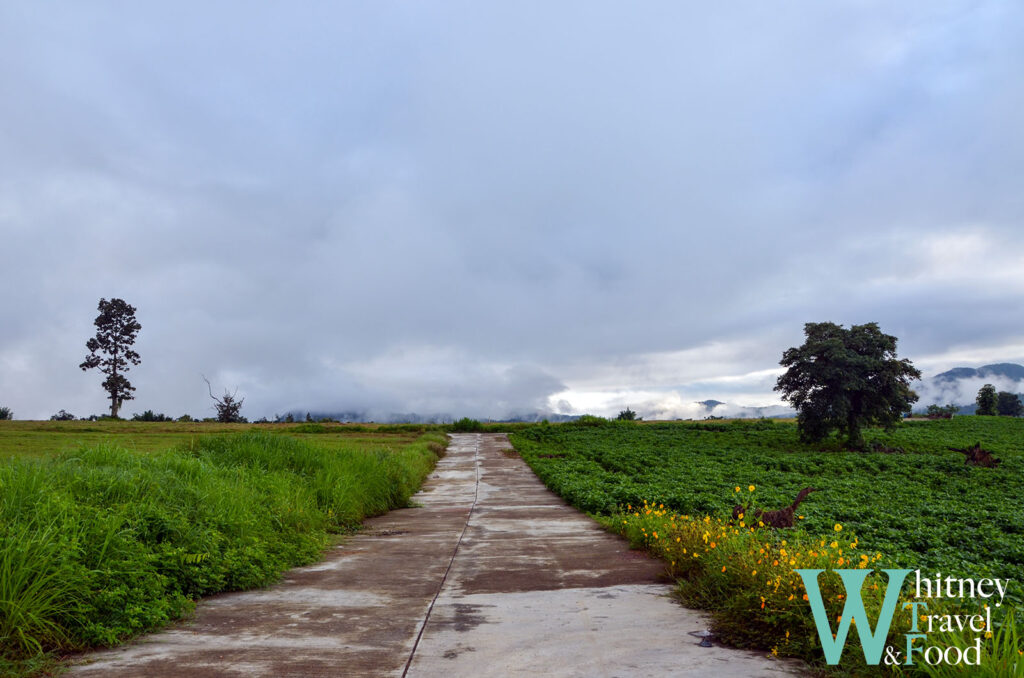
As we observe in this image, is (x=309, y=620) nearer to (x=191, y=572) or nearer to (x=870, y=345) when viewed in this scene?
(x=191, y=572)

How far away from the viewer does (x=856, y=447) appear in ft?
107

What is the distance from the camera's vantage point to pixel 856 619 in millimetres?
4121

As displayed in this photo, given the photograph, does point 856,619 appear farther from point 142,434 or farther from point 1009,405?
point 1009,405

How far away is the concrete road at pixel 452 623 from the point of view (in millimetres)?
4211

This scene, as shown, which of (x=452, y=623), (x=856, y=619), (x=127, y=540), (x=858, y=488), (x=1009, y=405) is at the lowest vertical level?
(x=858, y=488)

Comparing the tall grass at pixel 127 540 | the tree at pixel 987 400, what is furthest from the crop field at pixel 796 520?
the tree at pixel 987 400

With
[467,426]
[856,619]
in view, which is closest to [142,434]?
[467,426]

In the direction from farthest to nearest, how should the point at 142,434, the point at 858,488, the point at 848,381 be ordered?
the point at 142,434 < the point at 848,381 < the point at 858,488

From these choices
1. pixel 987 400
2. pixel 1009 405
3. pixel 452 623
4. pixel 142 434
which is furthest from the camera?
pixel 1009 405

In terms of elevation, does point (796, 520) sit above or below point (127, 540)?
below

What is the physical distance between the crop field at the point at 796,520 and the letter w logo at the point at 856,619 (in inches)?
4.9

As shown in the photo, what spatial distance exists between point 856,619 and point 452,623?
10.2 ft

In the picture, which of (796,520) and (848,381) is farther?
(848,381)

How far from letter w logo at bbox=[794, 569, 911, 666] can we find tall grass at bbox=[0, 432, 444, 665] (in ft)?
16.7
